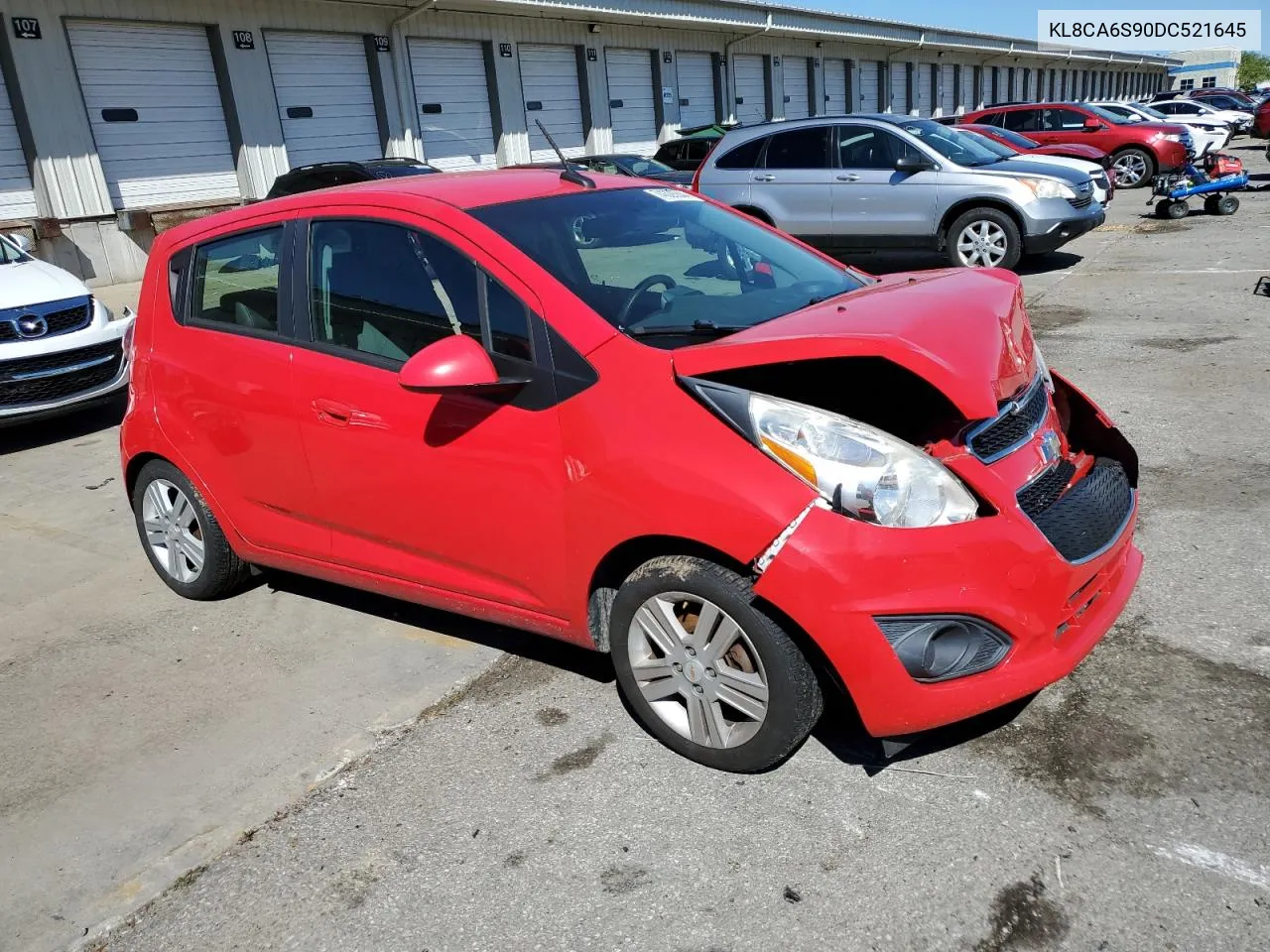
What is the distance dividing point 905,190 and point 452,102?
12.2m

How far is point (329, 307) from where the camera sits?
3568 mm

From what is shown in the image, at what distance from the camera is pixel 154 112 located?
15.4 m

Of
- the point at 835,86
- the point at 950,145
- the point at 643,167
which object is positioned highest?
the point at 835,86

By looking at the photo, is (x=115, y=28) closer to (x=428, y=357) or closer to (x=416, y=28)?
(x=416, y=28)

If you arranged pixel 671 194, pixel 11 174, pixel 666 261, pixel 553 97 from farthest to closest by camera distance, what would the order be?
pixel 553 97 < pixel 11 174 < pixel 671 194 < pixel 666 261

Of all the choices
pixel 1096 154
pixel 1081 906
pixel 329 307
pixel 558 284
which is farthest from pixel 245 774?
pixel 1096 154

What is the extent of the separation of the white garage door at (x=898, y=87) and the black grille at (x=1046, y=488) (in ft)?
126

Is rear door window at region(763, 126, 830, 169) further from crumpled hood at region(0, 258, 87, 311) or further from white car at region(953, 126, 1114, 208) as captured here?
crumpled hood at region(0, 258, 87, 311)

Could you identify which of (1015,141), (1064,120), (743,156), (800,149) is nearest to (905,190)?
(800,149)

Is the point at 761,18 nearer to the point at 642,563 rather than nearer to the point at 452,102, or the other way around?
the point at 452,102

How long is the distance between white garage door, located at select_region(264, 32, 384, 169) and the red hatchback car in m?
14.8

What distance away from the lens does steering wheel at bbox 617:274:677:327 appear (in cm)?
309

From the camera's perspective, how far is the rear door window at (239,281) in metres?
3.77

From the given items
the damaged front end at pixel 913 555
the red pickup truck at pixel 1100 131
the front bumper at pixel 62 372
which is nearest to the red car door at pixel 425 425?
the damaged front end at pixel 913 555
